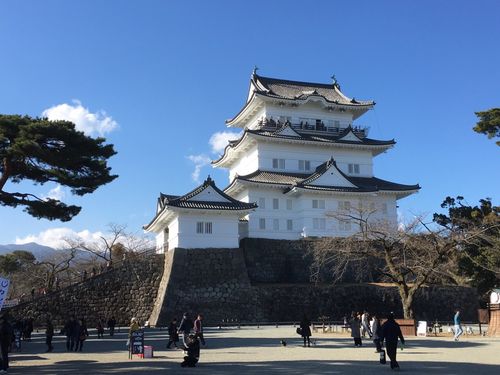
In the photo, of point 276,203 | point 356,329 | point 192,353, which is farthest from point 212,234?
point 192,353

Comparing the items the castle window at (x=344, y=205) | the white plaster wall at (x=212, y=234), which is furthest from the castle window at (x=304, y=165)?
the white plaster wall at (x=212, y=234)

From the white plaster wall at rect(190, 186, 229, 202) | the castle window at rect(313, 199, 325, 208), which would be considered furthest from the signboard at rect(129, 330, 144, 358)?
the castle window at rect(313, 199, 325, 208)

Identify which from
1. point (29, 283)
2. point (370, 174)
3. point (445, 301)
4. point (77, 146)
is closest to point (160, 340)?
point (77, 146)

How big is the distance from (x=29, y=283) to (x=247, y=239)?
30.2m

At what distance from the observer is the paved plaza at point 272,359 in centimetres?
Answer: 1303

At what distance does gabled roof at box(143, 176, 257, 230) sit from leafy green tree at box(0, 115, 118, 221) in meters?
10.3

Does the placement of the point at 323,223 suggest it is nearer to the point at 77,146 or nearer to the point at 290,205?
the point at 290,205

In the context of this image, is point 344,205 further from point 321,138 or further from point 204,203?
point 204,203

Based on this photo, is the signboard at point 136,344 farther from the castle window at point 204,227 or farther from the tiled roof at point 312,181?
the tiled roof at point 312,181

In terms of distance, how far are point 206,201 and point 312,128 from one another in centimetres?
1428

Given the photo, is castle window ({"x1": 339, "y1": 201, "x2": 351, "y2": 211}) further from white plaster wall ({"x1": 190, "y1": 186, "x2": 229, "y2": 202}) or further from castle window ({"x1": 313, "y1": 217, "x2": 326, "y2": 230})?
white plaster wall ({"x1": 190, "y1": 186, "x2": 229, "y2": 202})

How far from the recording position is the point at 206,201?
35.2m

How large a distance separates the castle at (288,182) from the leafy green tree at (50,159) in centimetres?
1066

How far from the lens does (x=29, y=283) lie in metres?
55.5
